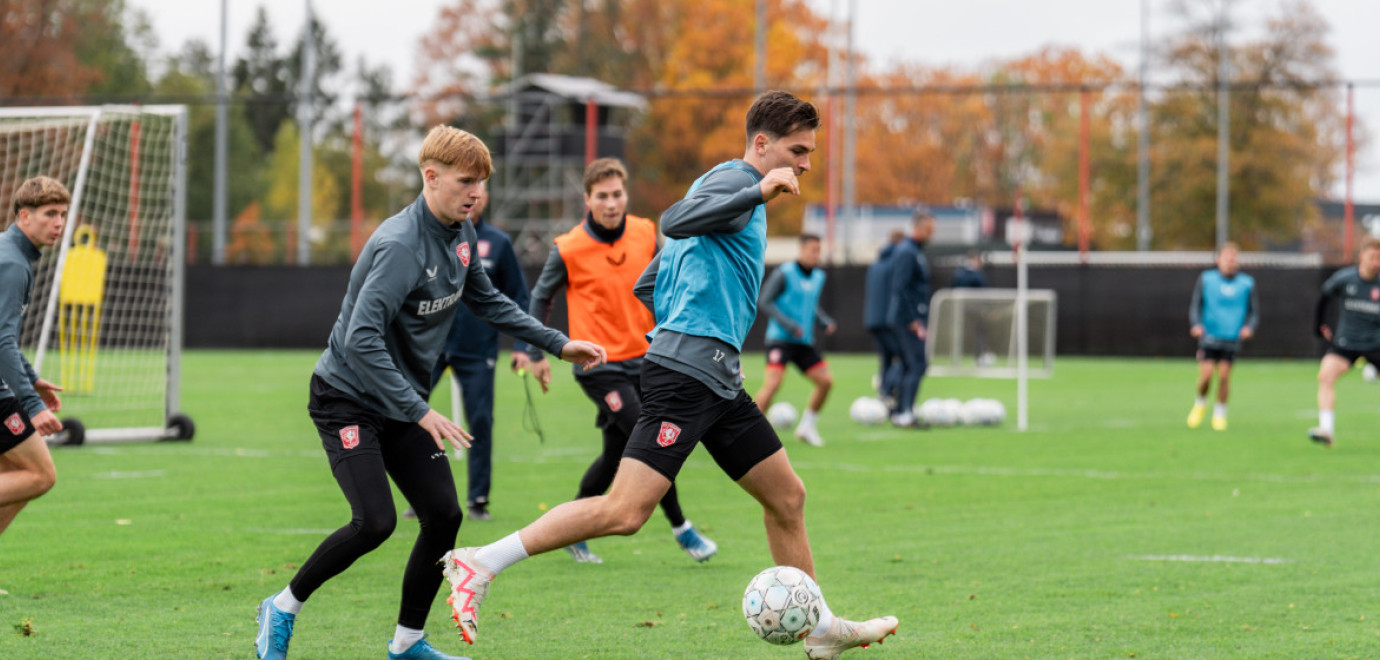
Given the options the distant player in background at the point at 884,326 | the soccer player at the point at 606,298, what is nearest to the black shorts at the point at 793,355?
the distant player in background at the point at 884,326

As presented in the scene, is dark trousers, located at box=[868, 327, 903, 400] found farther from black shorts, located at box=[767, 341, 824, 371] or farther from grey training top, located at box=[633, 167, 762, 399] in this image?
grey training top, located at box=[633, 167, 762, 399]

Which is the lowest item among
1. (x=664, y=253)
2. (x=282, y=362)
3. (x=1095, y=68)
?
(x=282, y=362)

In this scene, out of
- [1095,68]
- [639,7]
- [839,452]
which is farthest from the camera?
[1095,68]

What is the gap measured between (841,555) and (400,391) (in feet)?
11.0

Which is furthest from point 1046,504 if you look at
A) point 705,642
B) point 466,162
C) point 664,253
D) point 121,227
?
point 121,227

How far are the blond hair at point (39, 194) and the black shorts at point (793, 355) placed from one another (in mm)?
8177

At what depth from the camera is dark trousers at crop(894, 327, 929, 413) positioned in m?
15.3

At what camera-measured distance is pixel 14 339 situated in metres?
5.79

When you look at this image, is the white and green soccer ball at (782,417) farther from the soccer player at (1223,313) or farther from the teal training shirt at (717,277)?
the teal training shirt at (717,277)

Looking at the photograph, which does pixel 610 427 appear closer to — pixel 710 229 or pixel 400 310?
pixel 400 310

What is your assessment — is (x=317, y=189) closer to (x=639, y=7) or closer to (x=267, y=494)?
(x=639, y=7)

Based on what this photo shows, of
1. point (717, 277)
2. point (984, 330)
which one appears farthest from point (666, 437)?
point (984, 330)

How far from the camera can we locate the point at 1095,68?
2258 inches

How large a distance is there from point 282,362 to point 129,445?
13.4 m
